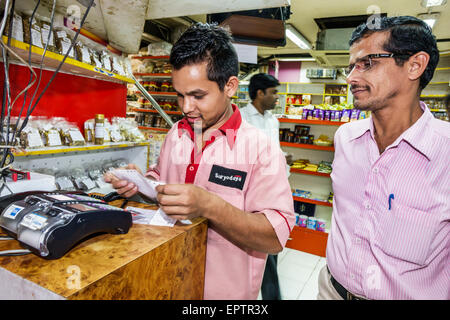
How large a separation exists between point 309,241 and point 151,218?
344 cm

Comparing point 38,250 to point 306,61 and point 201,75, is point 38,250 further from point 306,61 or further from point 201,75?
point 306,61

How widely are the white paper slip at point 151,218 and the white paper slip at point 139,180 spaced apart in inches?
2.7

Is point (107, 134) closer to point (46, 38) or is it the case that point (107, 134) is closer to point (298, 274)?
point (46, 38)

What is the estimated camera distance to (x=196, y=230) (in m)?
0.90

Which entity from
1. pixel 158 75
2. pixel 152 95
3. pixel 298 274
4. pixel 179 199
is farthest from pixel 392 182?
pixel 152 95

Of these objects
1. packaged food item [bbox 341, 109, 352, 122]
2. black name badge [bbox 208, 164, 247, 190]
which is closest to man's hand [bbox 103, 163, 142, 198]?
black name badge [bbox 208, 164, 247, 190]

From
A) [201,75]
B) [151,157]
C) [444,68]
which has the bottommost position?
[151,157]

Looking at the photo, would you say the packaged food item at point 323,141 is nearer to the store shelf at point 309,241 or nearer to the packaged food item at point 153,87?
the store shelf at point 309,241

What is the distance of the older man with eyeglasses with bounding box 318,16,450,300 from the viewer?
1142 mm

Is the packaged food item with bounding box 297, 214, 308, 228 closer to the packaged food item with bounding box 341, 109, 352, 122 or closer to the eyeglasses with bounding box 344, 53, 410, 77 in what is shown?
the packaged food item with bounding box 341, 109, 352, 122

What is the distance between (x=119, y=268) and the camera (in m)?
0.62

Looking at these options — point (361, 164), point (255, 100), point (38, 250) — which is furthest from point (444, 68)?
point (38, 250)

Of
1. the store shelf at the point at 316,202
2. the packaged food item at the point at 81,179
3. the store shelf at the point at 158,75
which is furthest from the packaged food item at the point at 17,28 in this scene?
the store shelf at the point at 158,75

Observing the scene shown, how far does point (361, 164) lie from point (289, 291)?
83.6 inches
